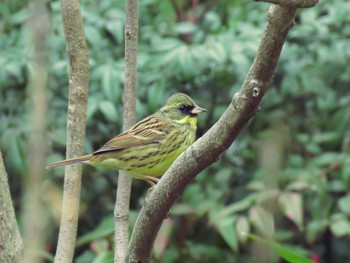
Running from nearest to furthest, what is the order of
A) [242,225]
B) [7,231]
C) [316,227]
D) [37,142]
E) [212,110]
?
[37,142], [7,231], [242,225], [316,227], [212,110]

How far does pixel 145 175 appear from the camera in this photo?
10.7ft

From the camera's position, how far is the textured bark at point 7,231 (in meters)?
2.04

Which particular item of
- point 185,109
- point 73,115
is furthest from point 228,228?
point 73,115

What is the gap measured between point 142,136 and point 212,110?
1.14 meters

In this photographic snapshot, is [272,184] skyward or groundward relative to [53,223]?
skyward

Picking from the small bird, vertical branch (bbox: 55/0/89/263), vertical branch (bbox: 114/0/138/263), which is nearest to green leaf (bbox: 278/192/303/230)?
the small bird

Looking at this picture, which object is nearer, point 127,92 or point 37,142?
point 37,142

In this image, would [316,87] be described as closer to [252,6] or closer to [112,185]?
[252,6]

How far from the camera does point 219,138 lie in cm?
161

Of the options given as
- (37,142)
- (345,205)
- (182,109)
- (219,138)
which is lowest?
(345,205)

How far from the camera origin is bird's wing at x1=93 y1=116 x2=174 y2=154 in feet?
11.1

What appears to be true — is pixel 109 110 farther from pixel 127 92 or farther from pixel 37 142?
pixel 37 142

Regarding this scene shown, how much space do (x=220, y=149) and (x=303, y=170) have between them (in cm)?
269

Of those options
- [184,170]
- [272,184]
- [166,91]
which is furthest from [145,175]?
[272,184]
